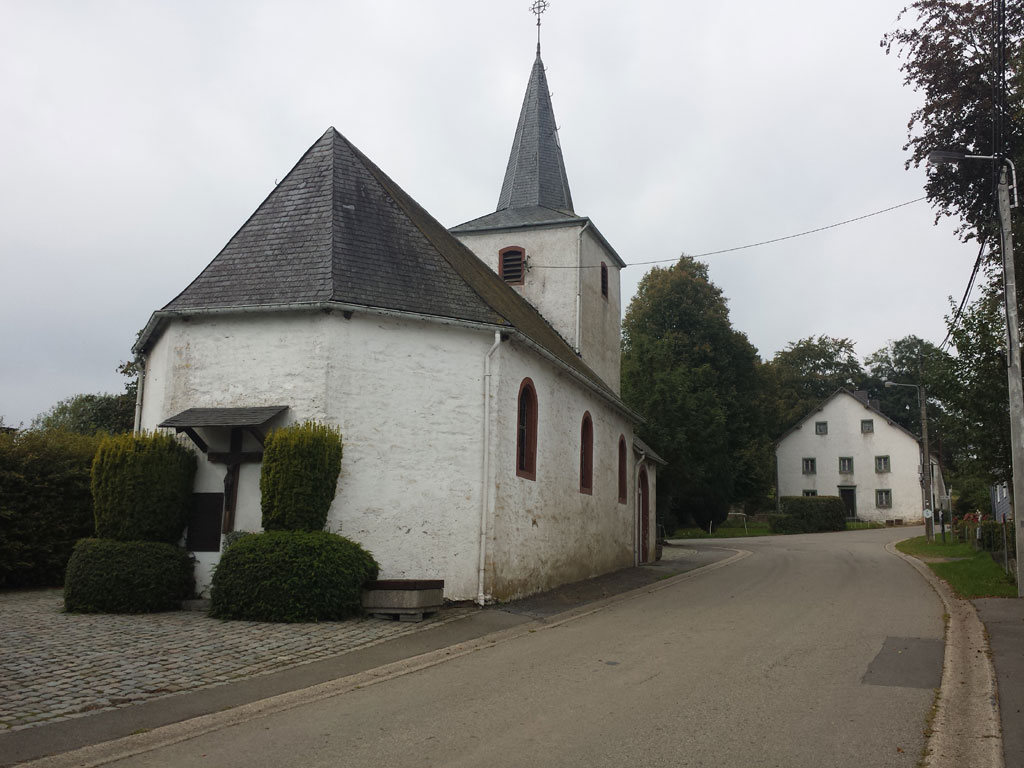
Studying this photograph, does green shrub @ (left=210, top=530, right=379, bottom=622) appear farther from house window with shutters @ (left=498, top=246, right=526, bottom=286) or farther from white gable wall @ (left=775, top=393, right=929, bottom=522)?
white gable wall @ (left=775, top=393, right=929, bottom=522)

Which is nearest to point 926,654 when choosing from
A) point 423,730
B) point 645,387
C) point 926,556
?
point 423,730

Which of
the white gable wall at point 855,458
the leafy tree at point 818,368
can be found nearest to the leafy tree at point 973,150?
the white gable wall at point 855,458

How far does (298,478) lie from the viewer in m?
12.1

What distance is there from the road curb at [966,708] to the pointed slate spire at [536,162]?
1834 centimetres

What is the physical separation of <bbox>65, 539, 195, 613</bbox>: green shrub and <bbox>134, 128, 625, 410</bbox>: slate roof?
405 centimetres

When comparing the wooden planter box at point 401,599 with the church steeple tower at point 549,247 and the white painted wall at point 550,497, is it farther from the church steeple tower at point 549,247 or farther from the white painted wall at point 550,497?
the church steeple tower at point 549,247

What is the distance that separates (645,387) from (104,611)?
29634 mm

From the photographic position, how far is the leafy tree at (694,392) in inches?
1484

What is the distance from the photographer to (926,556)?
26.1m

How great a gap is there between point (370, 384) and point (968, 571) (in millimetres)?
14906

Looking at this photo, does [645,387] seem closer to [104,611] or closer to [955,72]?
[955,72]

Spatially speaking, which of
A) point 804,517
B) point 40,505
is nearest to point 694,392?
point 804,517

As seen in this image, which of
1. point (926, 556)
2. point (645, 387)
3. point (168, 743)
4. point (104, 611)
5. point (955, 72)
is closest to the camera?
point (168, 743)

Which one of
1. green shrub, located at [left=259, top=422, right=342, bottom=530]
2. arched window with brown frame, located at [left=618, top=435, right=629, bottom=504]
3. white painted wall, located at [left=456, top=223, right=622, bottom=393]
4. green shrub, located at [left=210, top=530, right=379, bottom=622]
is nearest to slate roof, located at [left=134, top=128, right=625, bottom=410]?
green shrub, located at [left=259, top=422, right=342, bottom=530]
